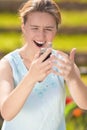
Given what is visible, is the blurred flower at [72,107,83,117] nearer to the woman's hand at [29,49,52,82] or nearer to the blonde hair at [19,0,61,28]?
the blonde hair at [19,0,61,28]

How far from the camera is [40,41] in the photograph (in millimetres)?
1797

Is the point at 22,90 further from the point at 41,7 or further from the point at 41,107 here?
the point at 41,7

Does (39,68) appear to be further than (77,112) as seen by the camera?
No

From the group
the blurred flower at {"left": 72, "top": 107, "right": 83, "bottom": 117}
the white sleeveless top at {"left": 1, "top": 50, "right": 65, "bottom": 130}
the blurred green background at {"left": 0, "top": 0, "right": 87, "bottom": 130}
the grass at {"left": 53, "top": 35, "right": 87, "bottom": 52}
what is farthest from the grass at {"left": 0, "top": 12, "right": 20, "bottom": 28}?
the white sleeveless top at {"left": 1, "top": 50, "right": 65, "bottom": 130}

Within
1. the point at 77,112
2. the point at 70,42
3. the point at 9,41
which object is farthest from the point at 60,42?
the point at 77,112

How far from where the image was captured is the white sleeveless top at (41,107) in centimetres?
183

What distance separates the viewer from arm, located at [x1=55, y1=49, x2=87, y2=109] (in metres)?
1.71

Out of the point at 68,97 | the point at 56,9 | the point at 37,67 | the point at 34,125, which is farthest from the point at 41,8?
the point at 68,97

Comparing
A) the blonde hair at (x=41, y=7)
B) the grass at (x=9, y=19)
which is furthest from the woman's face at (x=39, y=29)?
the grass at (x=9, y=19)

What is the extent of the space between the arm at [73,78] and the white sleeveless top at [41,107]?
75 mm

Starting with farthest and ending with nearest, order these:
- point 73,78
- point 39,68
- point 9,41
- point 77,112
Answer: point 9,41 → point 77,112 → point 73,78 → point 39,68

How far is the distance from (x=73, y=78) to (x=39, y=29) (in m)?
0.23

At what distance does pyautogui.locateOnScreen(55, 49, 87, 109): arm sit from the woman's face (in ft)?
0.38

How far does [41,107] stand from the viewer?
183 centimetres
